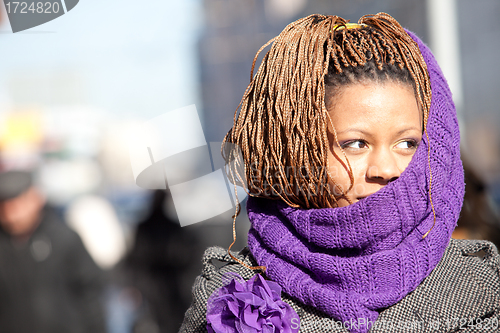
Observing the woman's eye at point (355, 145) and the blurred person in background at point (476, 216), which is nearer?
the woman's eye at point (355, 145)

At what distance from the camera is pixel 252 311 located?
1021 mm

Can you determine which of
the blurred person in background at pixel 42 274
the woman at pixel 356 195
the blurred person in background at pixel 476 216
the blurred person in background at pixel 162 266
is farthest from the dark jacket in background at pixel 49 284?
the blurred person in background at pixel 476 216

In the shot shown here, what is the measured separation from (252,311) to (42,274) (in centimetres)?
280

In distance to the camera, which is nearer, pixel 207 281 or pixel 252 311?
pixel 252 311

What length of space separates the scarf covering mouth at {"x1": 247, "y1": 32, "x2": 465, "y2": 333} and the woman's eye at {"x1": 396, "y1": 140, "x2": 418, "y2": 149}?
3 centimetres

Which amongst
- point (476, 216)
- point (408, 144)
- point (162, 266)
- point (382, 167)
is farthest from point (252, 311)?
point (162, 266)

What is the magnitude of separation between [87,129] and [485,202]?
17.2 ft

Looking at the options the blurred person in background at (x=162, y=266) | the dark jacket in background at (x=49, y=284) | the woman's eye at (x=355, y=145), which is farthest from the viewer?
the blurred person in background at (x=162, y=266)

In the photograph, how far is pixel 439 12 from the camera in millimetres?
4164

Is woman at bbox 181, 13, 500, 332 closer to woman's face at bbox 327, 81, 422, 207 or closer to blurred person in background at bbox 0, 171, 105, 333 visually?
woman's face at bbox 327, 81, 422, 207

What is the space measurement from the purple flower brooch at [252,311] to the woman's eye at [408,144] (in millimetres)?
510

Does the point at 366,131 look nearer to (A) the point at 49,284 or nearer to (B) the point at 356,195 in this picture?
(B) the point at 356,195

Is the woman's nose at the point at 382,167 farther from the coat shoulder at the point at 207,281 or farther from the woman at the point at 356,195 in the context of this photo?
the coat shoulder at the point at 207,281

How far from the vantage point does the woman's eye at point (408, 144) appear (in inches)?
45.0
